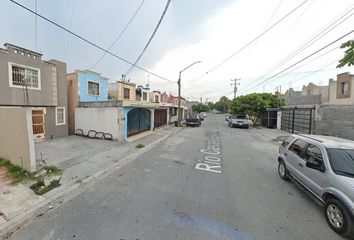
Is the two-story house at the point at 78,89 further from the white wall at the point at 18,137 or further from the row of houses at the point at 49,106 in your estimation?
the white wall at the point at 18,137

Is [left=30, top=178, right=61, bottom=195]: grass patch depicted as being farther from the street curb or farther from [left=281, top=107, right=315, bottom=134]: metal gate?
[left=281, top=107, right=315, bottom=134]: metal gate

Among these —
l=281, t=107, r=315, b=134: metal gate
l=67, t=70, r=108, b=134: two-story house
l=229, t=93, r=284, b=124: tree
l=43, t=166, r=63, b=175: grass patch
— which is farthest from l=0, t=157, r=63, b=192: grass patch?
l=229, t=93, r=284, b=124: tree

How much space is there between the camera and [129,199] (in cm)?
431

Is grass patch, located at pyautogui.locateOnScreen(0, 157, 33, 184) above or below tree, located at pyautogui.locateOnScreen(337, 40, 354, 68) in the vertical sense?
below

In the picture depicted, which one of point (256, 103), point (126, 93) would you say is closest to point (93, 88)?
point (126, 93)

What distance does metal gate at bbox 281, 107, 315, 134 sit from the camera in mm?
14771

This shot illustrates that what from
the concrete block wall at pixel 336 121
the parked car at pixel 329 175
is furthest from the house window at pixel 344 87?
the parked car at pixel 329 175

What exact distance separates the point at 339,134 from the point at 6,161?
17.7 meters

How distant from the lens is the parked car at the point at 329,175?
3086mm

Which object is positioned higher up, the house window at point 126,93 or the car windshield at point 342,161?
the house window at point 126,93

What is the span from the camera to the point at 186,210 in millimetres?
3873

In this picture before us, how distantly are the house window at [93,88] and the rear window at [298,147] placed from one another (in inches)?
591

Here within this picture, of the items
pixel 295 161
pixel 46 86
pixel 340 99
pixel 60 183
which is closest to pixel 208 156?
pixel 295 161

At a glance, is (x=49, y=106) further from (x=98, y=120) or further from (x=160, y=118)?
(x=160, y=118)
